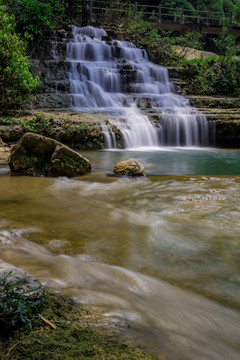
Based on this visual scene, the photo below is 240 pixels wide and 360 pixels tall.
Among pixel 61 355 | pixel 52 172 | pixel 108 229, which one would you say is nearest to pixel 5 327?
pixel 61 355

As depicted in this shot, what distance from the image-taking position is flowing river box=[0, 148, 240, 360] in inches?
66.8

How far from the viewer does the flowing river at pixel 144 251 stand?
1.70 m

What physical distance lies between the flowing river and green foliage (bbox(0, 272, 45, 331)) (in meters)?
0.35

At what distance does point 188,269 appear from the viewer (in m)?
2.42

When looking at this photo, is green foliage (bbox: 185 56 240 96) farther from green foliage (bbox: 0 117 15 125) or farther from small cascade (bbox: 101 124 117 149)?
green foliage (bbox: 0 117 15 125)

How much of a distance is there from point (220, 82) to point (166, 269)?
1605 centimetres

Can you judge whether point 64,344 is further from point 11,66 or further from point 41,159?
point 11,66

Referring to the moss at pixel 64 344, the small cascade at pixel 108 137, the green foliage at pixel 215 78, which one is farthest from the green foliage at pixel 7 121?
the green foliage at pixel 215 78

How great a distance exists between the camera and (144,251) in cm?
275

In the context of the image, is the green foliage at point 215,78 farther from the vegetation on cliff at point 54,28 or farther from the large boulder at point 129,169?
the large boulder at point 129,169

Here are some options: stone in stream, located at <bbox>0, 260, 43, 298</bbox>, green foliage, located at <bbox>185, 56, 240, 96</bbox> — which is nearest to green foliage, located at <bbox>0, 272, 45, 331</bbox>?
stone in stream, located at <bbox>0, 260, 43, 298</bbox>

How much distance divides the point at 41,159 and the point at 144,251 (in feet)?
12.7

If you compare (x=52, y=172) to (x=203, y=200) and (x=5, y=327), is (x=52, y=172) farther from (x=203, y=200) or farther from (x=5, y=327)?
(x=5, y=327)

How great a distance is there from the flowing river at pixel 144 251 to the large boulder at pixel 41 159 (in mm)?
561
